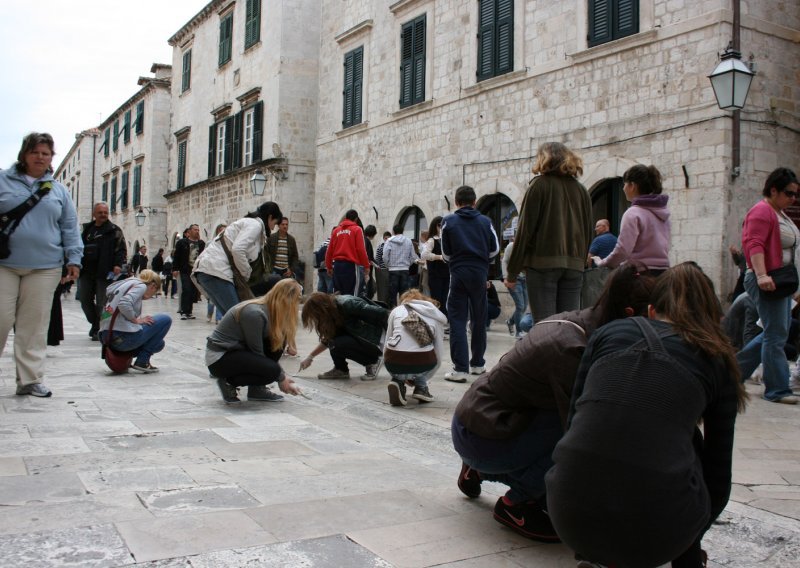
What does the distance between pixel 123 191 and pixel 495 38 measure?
32.1m

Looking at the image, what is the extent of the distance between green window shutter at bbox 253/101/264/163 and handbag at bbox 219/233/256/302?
16019mm

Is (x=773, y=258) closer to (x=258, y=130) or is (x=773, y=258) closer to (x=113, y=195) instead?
(x=258, y=130)

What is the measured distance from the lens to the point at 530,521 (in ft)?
9.87

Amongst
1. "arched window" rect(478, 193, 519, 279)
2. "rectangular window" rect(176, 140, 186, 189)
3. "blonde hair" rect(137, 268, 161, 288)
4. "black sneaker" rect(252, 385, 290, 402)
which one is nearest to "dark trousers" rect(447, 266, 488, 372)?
"black sneaker" rect(252, 385, 290, 402)

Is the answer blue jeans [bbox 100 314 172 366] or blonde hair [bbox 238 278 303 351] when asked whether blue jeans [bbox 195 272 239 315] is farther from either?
blonde hair [bbox 238 278 303 351]

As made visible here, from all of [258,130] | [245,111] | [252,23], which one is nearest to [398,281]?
[258,130]

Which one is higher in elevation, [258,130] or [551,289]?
[258,130]

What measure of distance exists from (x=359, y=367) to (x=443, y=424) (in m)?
2.96

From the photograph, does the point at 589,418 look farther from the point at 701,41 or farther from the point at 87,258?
the point at 701,41

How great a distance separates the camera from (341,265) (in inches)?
407

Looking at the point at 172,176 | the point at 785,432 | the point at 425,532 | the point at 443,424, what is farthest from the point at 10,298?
the point at 172,176

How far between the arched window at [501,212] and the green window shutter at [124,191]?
30.9 m

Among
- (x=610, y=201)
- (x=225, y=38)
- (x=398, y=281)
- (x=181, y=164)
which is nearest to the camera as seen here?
(x=610, y=201)

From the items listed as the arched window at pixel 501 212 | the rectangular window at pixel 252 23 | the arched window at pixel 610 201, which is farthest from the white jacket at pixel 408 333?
the rectangular window at pixel 252 23
